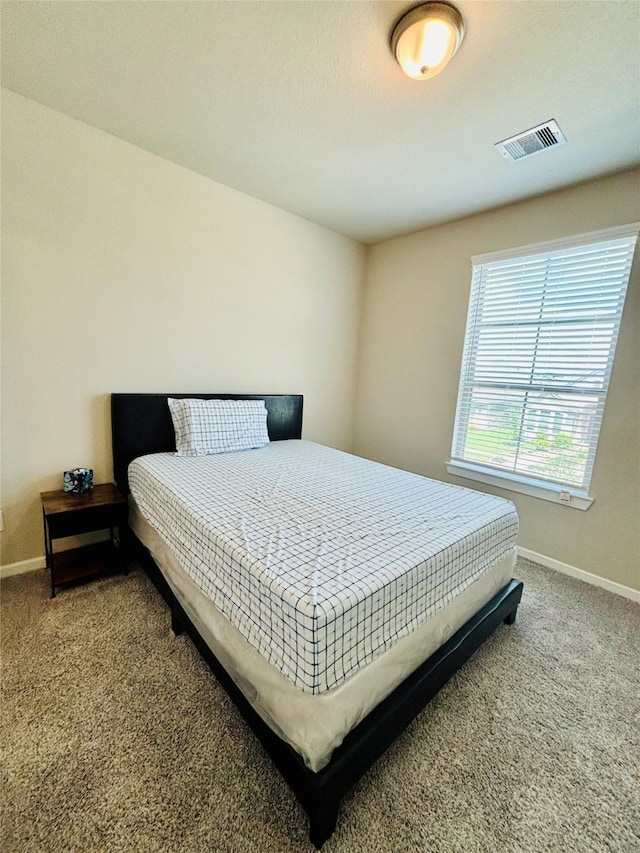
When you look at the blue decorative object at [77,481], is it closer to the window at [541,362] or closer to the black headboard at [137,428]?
the black headboard at [137,428]

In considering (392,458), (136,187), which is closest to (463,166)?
(136,187)

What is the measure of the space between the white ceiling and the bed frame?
5.52ft

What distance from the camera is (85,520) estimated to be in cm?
199

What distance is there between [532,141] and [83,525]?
134 inches

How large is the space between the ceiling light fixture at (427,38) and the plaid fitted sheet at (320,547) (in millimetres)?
1930

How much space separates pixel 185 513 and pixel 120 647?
729 millimetres

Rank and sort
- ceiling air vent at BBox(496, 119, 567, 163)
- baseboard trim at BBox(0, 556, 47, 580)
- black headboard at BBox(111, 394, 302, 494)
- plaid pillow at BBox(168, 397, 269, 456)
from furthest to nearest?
plaid pillow at BBox(168, 397, 269, 456), black headboard at BBox(111, 394, 302, 494), baseboard trim at BBox(0, 556, 47, 580), ceiling air vent at BBox(496, 119, 567, 163)

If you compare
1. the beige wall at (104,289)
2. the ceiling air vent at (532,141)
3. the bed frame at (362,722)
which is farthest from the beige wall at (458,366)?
the beige wall at (104,289)

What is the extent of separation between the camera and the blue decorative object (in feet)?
6.98

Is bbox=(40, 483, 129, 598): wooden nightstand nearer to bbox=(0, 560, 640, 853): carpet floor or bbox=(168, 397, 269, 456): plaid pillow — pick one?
bbox=(0, 560, 640, 853): carpet floor

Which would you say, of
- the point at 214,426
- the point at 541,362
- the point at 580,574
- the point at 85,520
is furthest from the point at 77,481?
the point at 580,574

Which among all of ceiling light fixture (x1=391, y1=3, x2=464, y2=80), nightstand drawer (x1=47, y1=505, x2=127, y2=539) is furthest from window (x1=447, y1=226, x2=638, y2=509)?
nightstand drawer (x1=47, y1=505, x2=127, y2=539)

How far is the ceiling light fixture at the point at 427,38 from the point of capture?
1291 mm

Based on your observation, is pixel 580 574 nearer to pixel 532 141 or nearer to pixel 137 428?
pixel 532 141
